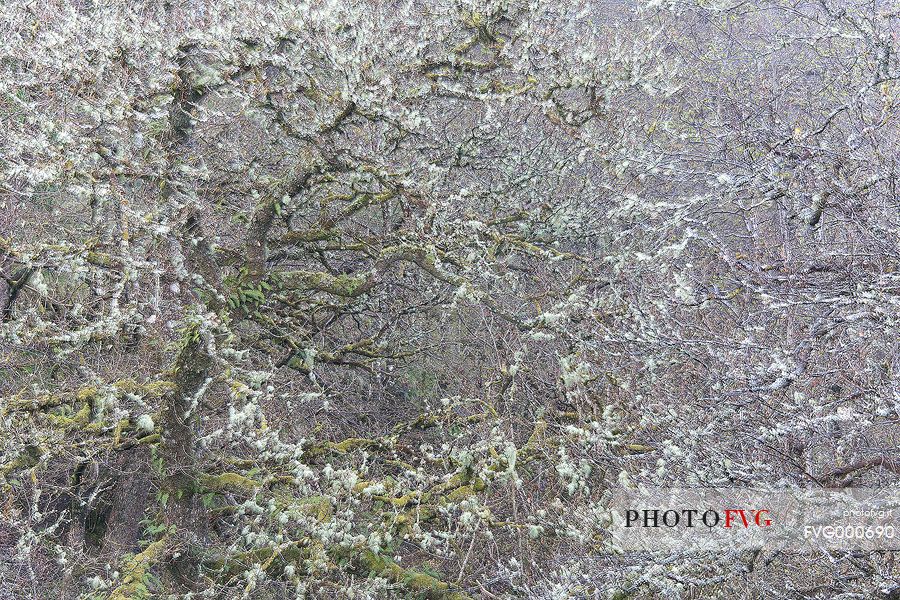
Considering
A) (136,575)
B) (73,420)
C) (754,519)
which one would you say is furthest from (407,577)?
(754,519)

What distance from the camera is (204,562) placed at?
6.18m

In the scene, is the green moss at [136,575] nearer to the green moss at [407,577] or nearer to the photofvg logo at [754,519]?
the green moss at [407,577]

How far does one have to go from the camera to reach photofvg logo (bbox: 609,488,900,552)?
3664 millimetres

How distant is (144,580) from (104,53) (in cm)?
389

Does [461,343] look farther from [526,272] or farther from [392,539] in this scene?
[392,539]

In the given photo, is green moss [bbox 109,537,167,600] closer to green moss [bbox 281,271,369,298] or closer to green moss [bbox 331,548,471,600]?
green moss [bbox 331,548,471,600]

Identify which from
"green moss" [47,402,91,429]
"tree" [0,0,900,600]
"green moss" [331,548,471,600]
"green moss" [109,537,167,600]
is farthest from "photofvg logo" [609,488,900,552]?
"green moss" [47,402,91,429]

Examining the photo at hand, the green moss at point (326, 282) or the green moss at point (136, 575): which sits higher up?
the green moss at point (326, 282)

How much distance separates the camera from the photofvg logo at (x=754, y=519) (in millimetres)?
3664

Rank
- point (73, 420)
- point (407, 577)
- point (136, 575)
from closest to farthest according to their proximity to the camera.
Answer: point (136, 575)
point (73, 420)
point (407, 577)

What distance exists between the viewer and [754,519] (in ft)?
12.9

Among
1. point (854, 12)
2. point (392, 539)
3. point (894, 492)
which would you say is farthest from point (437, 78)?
point (894, 492)

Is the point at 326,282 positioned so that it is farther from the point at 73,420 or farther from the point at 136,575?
the point at 136,575

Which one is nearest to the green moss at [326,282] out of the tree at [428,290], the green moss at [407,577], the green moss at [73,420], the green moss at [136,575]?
the tree at [428,290]
